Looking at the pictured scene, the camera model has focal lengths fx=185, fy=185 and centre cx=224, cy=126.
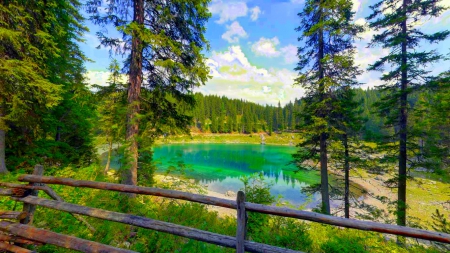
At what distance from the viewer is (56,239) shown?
310 cm

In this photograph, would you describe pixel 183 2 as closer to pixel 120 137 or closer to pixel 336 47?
pixel 120 137

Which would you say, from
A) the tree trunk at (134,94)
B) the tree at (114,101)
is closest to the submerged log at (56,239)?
the tree trunk at (134,94)

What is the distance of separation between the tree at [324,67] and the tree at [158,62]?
7.21 metres

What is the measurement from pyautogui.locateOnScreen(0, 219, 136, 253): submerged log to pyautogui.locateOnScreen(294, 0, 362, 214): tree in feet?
34.2

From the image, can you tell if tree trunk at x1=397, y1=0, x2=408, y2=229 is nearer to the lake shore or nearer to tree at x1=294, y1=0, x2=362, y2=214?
tree at x1=294, y1=0, x2=362, y2=214

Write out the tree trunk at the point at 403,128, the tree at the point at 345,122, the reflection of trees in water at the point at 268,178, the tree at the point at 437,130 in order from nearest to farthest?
the tree at the point at 437,130, the tree trunk at the point at 403,128, the tree at the point at 345,122, the reflection of trees in water at the point at 268,178

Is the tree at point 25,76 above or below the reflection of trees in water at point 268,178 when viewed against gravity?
above

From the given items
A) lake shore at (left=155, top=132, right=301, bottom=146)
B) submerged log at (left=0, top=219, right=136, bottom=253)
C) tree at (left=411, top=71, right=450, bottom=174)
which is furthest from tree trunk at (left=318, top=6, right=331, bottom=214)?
lake shore at (left=155, top=132, right=301, bottom=146)

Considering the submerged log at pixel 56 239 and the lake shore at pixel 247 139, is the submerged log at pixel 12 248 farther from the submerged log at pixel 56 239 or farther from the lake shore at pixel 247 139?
the lake shore at pixel 247 139

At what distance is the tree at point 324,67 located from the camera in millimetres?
10352

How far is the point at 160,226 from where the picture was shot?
9.76ft

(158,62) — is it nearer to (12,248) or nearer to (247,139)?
(12,248)

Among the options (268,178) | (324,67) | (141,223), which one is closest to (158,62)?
(141,223)

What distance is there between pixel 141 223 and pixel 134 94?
503cm
